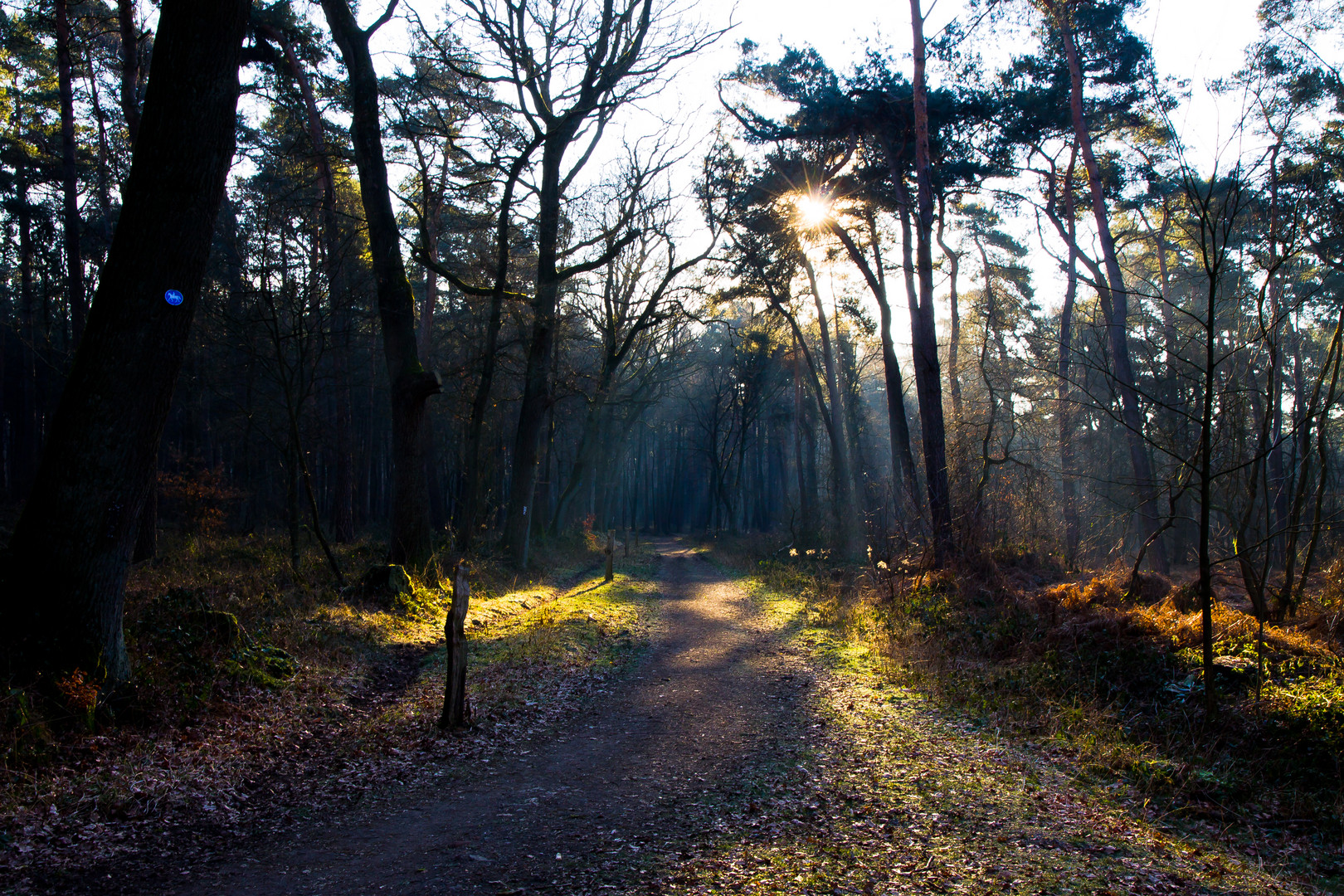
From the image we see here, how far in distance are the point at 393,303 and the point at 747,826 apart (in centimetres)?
1000

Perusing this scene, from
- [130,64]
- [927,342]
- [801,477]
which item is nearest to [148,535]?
[130,64]

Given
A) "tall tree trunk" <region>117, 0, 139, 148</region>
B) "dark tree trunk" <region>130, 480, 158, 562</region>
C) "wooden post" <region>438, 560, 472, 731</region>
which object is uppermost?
"tall tree trunk" <region>117, 0, 139, 148</region>

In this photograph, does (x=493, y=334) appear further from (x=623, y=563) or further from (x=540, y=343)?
(x=623, y=563)

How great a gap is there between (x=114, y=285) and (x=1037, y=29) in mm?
17786

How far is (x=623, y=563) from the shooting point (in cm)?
2495

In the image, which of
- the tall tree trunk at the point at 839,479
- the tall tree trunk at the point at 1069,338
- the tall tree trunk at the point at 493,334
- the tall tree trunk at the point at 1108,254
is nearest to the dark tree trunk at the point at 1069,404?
the tall tree trunk at the point at 1069,338

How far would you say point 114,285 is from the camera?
5.46 meters

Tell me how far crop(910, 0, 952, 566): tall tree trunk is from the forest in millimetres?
83

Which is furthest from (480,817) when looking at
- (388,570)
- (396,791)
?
(388,570)

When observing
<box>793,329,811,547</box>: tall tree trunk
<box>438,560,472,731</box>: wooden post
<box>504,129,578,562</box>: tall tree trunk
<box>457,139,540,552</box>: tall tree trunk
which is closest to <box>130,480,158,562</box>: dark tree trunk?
<box>457,139,540,552</box>: tall tree trunk

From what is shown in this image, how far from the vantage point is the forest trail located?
3557mm

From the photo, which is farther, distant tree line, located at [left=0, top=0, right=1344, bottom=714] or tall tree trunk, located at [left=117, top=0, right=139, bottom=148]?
tall tree trunk, located at [left=117, top=0, right=139, bottom=148]

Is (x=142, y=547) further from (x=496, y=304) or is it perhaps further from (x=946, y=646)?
(x=946, y=646)

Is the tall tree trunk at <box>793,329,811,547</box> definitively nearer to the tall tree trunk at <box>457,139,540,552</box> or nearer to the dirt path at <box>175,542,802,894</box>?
the tall tree trunk at <box>457,139,540,552</box>
